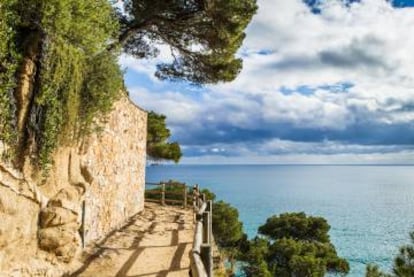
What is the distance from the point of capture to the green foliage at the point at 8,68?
5.11 meters

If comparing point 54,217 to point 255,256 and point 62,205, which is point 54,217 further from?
point 255,256

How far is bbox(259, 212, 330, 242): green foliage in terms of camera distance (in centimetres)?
3612

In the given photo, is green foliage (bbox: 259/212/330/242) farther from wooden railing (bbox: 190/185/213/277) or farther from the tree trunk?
the tree trunk

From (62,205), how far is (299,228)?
33117 millimetres

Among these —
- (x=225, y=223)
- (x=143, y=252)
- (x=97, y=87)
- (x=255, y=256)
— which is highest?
(x=97, y=87)

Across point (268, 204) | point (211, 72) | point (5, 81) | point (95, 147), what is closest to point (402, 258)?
point (211, 72)

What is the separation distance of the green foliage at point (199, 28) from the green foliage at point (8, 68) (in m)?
6.67

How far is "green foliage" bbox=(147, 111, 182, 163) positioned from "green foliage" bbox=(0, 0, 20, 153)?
15.8 meters

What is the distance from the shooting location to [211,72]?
13953 mm

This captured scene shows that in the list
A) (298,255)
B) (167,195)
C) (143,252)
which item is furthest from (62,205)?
(298,255)

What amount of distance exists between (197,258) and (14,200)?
9.30ft

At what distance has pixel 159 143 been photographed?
22.0m

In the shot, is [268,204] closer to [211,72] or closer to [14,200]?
[211,72]

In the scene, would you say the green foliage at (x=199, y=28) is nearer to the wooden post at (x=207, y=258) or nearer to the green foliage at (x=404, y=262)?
the wooden post at (x=207, y=258)
